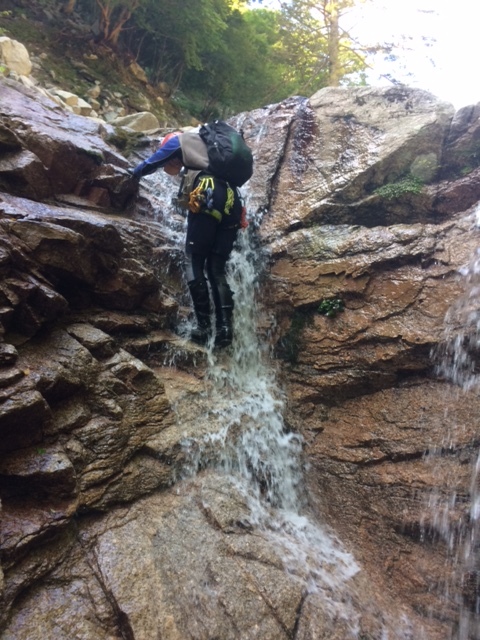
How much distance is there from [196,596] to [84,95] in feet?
44.5

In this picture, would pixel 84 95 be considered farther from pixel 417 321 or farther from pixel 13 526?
pixel 13 526

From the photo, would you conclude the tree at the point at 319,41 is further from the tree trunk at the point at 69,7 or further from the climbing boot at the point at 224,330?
the climbing boot at the point at 224,330

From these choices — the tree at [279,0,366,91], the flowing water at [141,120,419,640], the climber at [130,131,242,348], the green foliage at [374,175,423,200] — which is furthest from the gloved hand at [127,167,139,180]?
the tree at [279,0,366,91]

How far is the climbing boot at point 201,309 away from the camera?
5852 mm

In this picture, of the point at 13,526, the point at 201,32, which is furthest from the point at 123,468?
the point at 201,32

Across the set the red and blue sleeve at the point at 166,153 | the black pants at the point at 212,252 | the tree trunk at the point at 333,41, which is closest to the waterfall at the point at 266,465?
the black pants at the point at 212,252

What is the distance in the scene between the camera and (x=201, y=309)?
5949mm

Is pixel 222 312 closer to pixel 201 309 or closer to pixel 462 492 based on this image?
pixel 201 309

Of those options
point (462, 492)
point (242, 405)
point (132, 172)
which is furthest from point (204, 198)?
point (462, 492)

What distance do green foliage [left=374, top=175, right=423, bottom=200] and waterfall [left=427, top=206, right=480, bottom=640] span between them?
1.77m

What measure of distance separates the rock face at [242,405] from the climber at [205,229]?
0.47 m

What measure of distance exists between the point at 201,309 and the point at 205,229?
1.15 m

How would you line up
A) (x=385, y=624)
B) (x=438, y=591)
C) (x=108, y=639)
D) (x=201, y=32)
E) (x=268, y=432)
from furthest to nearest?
1. (x=201, y=32)
2. (x=268, y=432)
3. (x=438, y=591)
4. (x=385, y=624)
5. (x=108, y=639)

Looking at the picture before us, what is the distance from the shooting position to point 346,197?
281 inches
